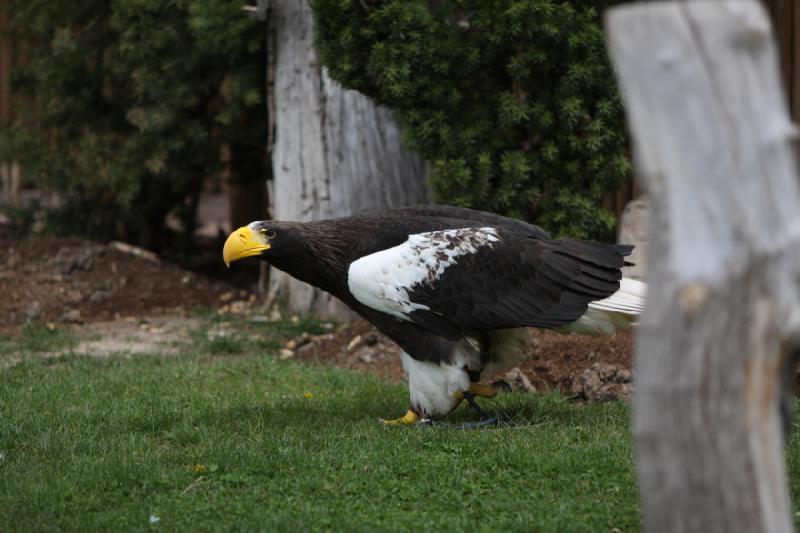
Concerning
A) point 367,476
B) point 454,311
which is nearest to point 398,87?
point 454,311

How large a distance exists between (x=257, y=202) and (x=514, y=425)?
697cm

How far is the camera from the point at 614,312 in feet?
18.5

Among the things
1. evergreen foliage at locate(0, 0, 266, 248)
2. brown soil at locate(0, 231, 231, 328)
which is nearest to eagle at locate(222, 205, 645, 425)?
evergreen foliage at locate(0, 0, 266, 248)

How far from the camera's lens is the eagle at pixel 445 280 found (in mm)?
5508

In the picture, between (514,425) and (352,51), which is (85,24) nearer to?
(352,51)

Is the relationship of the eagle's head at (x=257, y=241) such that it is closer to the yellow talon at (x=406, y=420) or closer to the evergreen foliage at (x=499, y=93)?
the yellow talon at (x=406, y=420)

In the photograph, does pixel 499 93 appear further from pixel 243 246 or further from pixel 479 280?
pixel 243 246

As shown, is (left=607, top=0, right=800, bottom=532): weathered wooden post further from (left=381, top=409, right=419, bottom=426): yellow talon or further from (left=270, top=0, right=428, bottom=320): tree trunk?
(left=270, top=0, right=428, bottom=320): tree trunk

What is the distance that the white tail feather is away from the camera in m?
5.61

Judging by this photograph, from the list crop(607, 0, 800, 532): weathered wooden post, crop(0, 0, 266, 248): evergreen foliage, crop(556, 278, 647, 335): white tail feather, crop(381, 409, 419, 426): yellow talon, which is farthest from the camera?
crop(0, 0, 266, 248): evergreen foliage

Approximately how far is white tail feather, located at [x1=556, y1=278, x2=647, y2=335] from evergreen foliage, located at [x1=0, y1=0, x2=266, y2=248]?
4565 mm

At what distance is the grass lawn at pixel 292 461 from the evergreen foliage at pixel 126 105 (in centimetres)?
363

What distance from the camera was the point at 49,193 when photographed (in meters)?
11.4

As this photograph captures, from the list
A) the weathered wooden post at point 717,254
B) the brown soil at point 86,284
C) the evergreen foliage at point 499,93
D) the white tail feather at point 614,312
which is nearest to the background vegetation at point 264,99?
the evergreen foliage at point 499,93
